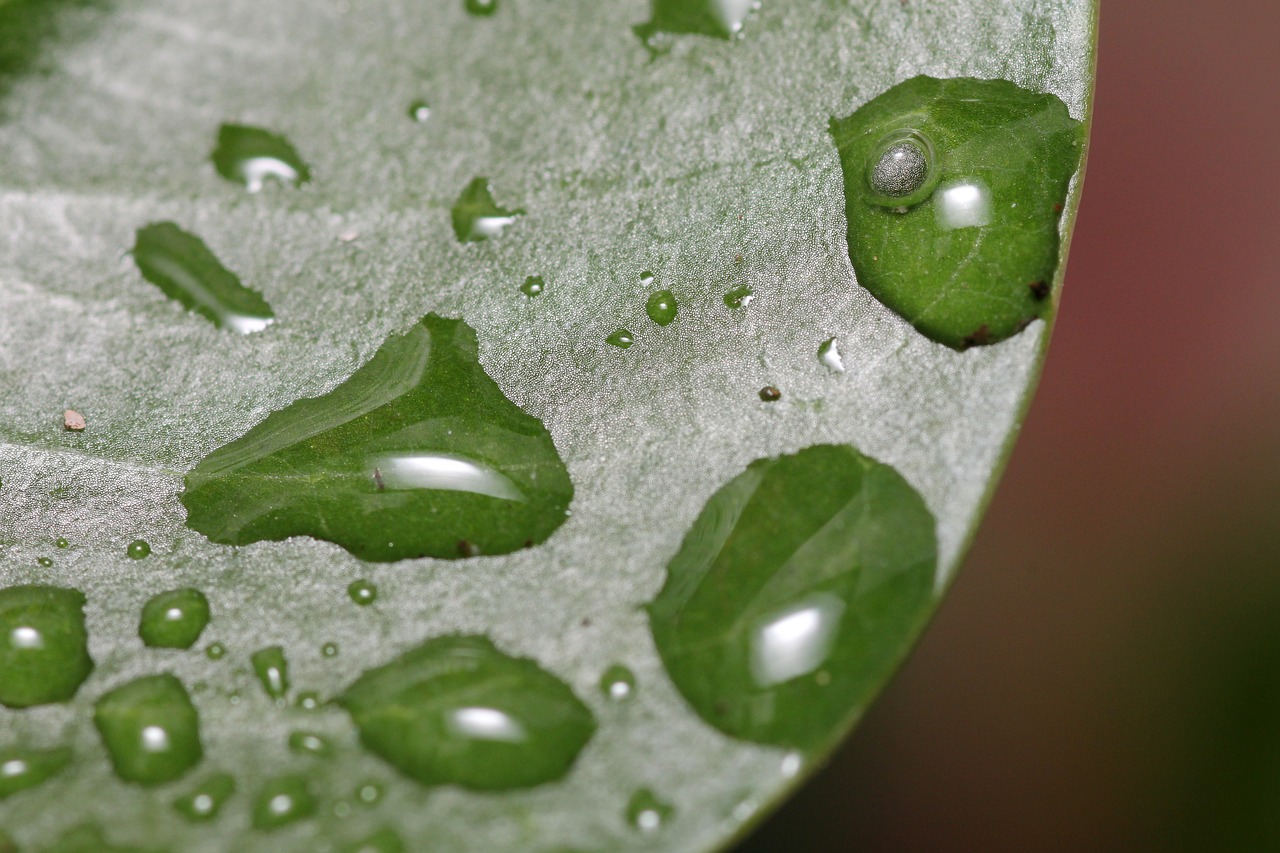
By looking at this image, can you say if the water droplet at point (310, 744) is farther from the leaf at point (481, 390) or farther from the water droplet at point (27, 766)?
the water droplet at point (27, 766)

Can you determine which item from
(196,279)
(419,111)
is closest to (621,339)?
(419,111)

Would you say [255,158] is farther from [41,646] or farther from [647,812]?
[647,812]

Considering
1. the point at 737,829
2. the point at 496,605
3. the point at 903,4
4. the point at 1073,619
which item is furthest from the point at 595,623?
the point at 1073,619

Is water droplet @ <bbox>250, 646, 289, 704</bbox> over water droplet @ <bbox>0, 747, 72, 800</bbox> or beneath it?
over

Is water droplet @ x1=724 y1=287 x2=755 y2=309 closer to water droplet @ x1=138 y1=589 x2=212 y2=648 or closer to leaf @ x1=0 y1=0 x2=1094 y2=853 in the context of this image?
leaf @ x1=0 y1=0 x2=1094 y2=853

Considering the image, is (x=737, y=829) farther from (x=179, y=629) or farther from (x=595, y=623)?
(x=179, y=629)

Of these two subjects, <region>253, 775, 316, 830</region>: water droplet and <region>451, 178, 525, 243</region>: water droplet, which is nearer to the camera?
<region>253, 775, 316, 830</region>: water droplet

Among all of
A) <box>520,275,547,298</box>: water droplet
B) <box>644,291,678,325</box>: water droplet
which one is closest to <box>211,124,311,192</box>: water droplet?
<box>520,275,547,298</box>: water droplet
